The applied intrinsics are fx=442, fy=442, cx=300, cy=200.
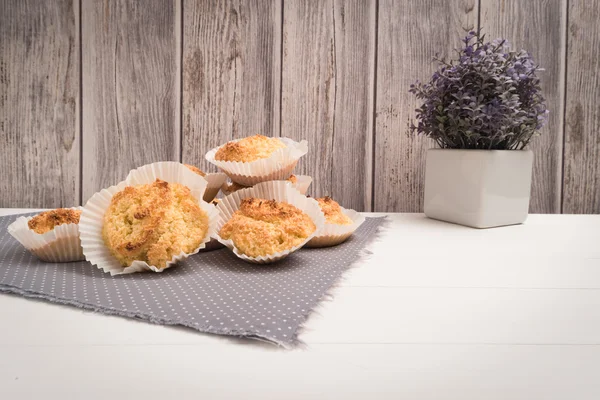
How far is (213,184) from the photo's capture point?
3.57 ft

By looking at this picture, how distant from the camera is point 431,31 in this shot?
158 cm

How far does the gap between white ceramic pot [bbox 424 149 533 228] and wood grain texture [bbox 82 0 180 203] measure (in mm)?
921

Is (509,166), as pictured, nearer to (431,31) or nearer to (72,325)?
(431,31)

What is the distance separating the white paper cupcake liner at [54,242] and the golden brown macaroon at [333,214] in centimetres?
51

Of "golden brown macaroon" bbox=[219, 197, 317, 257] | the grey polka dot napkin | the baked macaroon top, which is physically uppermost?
the baked macaroon top

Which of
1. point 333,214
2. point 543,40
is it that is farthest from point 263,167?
point 543,40

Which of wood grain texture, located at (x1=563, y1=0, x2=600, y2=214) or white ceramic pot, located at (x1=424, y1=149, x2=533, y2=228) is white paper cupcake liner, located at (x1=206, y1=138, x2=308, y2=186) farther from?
wood grain texture, located at (x1=563, y1=0, x2=600, y2=214)

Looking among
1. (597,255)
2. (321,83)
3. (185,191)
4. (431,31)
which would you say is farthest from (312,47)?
(597,255)

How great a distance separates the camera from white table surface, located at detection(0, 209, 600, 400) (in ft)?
1.39

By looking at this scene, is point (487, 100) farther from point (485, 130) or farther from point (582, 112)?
point (582, 112)

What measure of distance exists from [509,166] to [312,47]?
778mm

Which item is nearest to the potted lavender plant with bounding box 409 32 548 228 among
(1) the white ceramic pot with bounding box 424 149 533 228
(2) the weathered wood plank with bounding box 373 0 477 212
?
(1) the white ceramic pot with bounding box 424 149 533 228

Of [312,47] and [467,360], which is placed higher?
[312,47]

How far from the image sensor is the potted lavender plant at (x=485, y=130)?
4.05 feet
